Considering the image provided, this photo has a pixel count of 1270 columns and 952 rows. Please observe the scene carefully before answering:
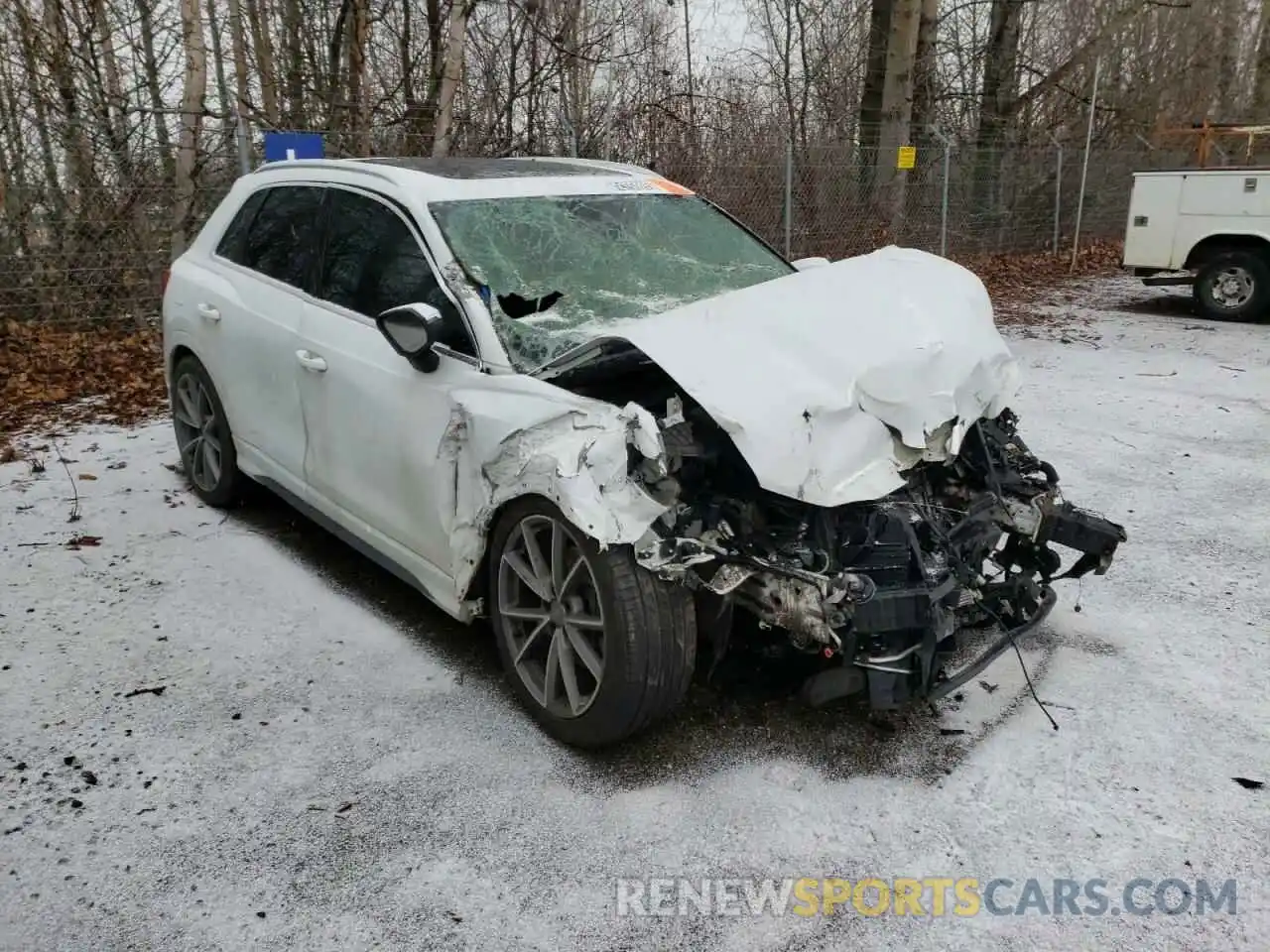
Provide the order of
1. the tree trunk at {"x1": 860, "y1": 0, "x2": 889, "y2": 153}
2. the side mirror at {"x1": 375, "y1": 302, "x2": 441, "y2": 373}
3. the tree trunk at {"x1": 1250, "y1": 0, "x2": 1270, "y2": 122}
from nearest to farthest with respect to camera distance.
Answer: the side mirror at {"x1": 375, "y1": 302, "x2": 441, "y2": 373}
the tree trunk at {"x1": 860, "y1": 0, "x2": 889, "y2": 153}
the tree trunk at {"x1": 1250, "y1": 0, "x2": 1270, "y2": 122}

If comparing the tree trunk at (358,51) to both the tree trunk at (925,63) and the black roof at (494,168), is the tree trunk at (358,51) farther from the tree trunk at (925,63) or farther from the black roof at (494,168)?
the black roof at (494,168)

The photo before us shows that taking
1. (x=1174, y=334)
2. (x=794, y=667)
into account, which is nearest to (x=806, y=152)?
(x=1174, y=334)

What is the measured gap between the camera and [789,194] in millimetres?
11117

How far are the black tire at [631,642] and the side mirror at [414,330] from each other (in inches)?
25.1

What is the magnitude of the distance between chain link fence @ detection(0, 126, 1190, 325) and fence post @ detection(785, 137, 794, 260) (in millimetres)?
24

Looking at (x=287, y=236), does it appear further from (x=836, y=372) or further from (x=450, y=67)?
(x=450, y=67)

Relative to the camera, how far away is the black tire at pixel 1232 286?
33.3ft

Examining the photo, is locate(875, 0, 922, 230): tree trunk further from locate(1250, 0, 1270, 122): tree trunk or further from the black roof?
locate(1250, 0, 1270, 122): tree trunk

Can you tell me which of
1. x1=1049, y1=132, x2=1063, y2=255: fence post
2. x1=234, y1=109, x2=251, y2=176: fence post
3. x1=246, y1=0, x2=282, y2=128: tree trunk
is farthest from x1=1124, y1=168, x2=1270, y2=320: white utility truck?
x1=246, y1=0, x2=282, y2=128: tree trunk

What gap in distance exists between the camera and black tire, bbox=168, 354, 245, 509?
4719 mm

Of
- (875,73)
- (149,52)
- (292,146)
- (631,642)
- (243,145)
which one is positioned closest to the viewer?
(631,642)

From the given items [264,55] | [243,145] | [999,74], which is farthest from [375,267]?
[999,74]

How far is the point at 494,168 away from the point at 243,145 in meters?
5.77

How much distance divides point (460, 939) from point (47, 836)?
1.23 m
